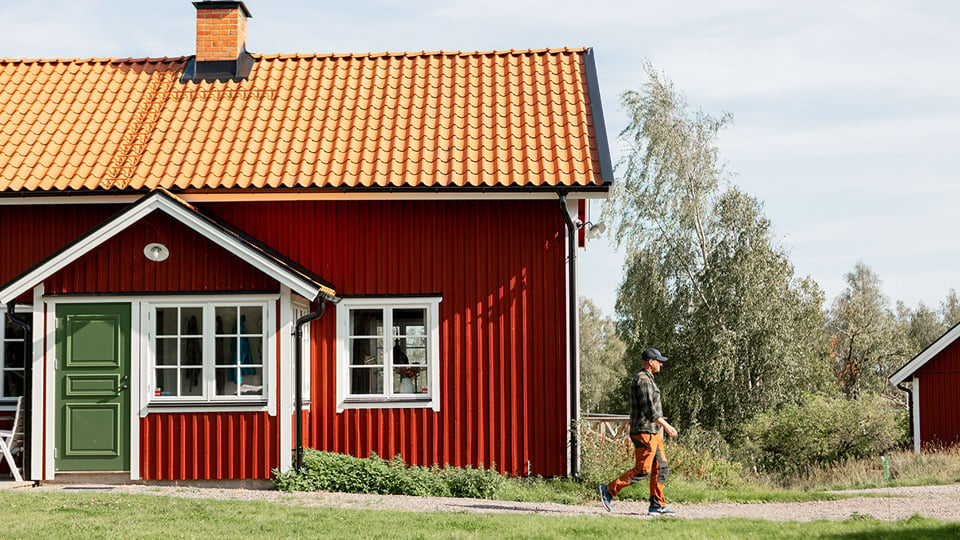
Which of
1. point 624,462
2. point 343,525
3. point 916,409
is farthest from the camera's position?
point 916,409

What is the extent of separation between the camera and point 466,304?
48.3 ft

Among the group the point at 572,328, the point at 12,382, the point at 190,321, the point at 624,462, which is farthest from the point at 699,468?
the point at 12,382

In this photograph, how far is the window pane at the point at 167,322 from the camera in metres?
13.8

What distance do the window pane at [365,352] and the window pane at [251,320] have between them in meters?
1.50

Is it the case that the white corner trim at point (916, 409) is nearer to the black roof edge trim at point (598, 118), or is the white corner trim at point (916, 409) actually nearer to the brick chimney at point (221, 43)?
the black roof edge trim at point (598, 118)

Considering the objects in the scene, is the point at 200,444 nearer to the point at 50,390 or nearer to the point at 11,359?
the point at 50,390

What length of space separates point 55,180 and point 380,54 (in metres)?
6.04

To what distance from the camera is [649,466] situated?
37.4ft

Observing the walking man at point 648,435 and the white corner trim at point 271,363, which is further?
the white corner trim at point 271,363

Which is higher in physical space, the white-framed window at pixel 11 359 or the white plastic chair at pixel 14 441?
the white-framed window at pixel 11 359

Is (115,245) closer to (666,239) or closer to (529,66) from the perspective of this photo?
(529,66)

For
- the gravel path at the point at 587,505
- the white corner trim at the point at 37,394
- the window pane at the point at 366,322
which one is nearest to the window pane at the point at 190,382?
the gravel path at the point at 587,505

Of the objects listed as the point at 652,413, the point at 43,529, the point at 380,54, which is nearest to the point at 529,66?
the point at 380,54

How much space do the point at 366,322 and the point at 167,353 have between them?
106 inches
